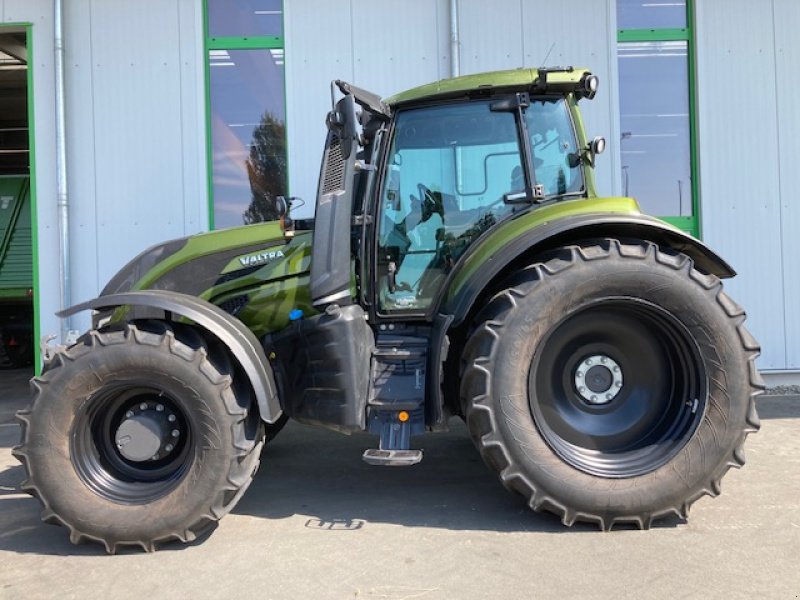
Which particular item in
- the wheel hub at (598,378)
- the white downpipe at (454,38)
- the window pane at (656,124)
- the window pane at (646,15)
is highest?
the window pane at (646,15)

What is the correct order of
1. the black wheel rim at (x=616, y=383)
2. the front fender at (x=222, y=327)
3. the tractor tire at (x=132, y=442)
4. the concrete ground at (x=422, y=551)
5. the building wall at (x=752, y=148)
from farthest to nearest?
the building wall at (x=752, y=148), the black wheel rim at (x=616, y=383), the front fender at (x=222, y=327), the tractor tire at (x=132, y=442), the concrete ground at (x=422, y=551)

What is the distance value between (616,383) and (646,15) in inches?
198

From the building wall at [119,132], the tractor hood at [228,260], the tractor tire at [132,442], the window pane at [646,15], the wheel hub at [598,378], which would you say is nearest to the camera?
the tractor tire at [132,442]

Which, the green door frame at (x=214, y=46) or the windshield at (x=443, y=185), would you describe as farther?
the green door frame at (x=214, y=46)

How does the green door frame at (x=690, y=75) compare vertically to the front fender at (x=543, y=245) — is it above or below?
above

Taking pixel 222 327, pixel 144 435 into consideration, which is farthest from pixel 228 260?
pixel 144 435

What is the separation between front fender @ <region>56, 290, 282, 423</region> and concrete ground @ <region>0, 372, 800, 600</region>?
2.24 ft

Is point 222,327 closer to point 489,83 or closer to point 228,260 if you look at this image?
point 228,260

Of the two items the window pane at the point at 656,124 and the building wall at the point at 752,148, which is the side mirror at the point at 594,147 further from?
the building wall at the point at 752,148

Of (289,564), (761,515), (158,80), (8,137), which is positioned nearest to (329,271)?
(289,564)

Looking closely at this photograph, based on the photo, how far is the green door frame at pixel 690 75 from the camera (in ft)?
20.6

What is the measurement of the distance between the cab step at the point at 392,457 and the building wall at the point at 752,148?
4802 millimetres

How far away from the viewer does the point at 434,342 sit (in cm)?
310

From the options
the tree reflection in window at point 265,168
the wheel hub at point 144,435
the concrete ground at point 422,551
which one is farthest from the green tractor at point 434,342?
the tree reflection in window at point 265,168
